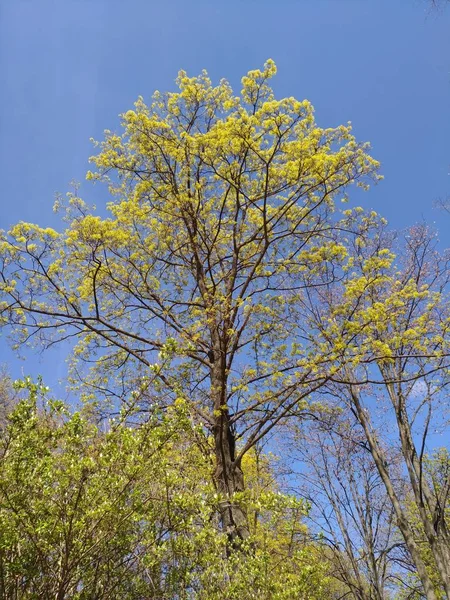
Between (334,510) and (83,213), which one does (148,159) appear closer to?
(83,213)

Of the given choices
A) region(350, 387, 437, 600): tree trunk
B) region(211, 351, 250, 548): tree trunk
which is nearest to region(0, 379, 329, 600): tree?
region(211, 351, 250, 548): tree trunk

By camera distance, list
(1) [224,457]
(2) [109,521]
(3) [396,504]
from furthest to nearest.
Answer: (3) [396,504]
(1) [224,457]
(2) [109,521]

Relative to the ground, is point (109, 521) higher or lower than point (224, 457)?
lower

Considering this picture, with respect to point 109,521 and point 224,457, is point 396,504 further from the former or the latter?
point 109,521

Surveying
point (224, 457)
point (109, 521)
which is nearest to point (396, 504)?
point (224, 457)

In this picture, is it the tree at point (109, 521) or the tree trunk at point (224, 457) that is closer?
the tree at point (109, 521)

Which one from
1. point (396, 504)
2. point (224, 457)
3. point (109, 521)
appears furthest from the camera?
point (396, 504)

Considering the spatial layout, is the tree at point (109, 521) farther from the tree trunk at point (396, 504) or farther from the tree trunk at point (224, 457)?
the tree trunk at point (396, 504)

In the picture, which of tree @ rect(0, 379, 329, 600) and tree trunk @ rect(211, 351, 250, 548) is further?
tree trunk @ rect(211, 351, 250, 548)

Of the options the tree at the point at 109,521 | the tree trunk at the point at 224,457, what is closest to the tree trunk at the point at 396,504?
the tree trunk at the point at 224,457

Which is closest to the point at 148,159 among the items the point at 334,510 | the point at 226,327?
the point at 226,327

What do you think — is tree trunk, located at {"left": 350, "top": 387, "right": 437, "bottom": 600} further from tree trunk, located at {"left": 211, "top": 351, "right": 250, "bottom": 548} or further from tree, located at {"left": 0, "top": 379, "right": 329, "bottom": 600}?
tree, located at {"left": 0, "top": 379, "right": 329, "bottom": 600}

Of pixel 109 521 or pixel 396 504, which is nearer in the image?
pixel 109 521

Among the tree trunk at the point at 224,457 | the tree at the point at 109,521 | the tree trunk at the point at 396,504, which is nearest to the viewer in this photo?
the tree at the point at 109,521
